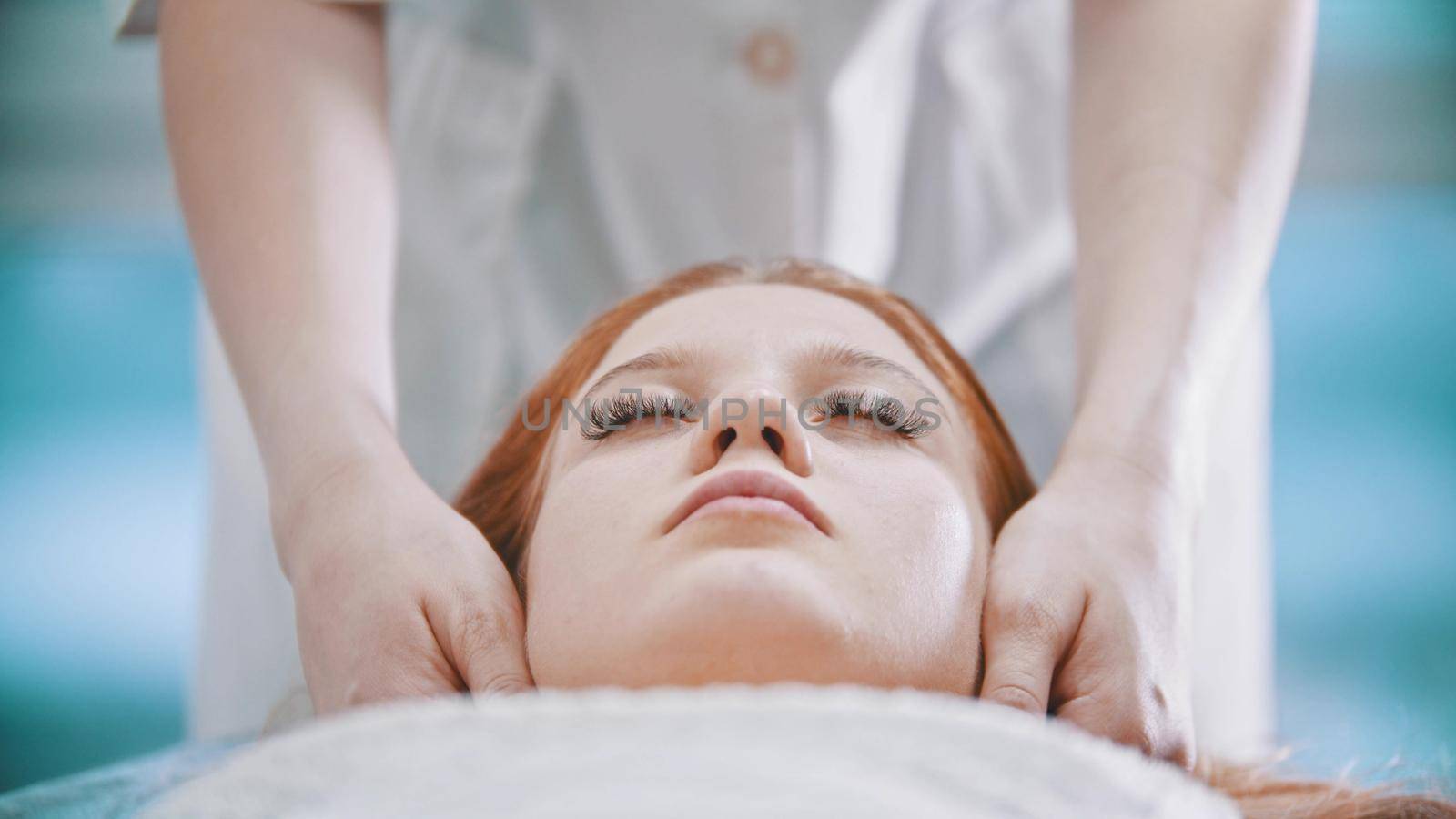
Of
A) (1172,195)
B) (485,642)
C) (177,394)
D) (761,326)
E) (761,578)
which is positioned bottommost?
(177,394)

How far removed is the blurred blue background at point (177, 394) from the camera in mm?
2676

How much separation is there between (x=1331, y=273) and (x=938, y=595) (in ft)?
9.06

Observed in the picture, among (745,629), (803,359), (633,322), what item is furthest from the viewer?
(633,322)

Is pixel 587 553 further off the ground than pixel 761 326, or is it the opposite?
pixel 761 326

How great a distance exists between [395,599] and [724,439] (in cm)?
→ 26

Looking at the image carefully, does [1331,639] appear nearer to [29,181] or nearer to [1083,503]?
[1083,503]

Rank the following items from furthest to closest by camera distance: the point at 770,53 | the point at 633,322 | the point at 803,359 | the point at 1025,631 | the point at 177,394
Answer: the point at 177,394, the point at 770,53, the point at 633,322, the point at 803,359, the point at 1025,631

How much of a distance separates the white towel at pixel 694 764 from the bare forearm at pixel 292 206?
0.41 metres

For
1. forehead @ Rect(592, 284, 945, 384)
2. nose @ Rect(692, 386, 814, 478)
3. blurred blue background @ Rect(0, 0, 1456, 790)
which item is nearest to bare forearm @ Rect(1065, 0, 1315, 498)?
forehead @ Rect(592, 284, 945, 384)

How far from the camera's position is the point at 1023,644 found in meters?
0.84

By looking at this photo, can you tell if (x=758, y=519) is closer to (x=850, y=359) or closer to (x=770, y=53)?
(x=850, y=359)

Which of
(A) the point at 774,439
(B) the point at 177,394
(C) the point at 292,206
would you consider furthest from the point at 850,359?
(B) the point at 177,394

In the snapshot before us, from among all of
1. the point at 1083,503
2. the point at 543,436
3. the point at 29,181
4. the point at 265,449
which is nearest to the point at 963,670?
the point at 1083,503

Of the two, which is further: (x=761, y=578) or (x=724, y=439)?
(x=724, y=439)
